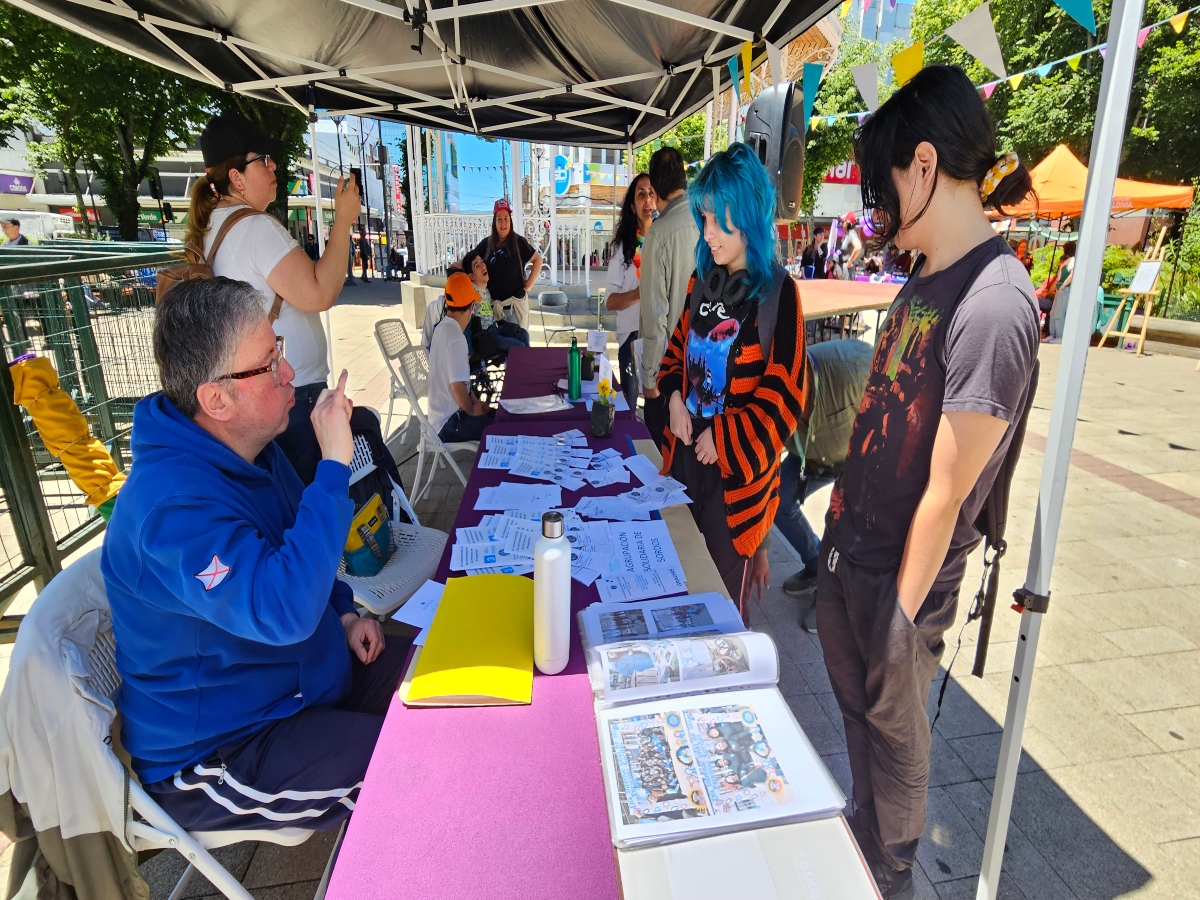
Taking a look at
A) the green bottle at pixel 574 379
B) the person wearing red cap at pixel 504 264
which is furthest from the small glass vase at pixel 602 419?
the person wearing red cap at pixel 504 264

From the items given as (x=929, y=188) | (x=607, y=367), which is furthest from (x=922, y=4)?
(x=929, y=188)

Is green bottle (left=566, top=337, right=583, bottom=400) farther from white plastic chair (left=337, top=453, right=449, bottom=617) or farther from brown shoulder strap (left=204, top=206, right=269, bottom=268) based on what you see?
brown shoulder strap (left=204, top=206, right=269, bottom=268)

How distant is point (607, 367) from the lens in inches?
139

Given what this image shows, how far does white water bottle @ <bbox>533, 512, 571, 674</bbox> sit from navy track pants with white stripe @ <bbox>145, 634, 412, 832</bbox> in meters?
0.46

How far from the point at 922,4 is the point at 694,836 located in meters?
27.2

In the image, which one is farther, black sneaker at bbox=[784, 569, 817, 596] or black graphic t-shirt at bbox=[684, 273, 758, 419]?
black sneaker at bbox=[784, 569, 817, 596]

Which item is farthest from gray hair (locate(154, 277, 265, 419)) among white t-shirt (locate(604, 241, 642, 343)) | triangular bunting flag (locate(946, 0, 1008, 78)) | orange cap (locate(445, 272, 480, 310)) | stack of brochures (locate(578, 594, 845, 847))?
white t-shirt (locate(604, 241, 642, 343))

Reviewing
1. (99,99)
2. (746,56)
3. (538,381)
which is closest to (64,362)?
(538,381)

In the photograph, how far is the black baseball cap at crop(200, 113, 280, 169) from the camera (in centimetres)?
233

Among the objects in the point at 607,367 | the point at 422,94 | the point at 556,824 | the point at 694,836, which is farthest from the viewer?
the point at 422,94

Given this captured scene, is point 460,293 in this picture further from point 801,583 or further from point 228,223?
point 801,583

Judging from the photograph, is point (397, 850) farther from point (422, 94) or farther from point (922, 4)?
point (922, 4)

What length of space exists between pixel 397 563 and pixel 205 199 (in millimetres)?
1541

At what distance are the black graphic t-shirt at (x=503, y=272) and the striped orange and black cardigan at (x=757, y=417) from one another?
4657 millimetres
